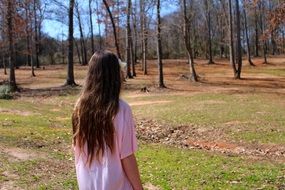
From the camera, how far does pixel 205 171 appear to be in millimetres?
9500

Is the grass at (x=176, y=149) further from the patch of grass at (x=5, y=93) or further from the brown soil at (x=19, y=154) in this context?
the patch of grass at (x=5, y=93)

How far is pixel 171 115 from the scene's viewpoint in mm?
20312

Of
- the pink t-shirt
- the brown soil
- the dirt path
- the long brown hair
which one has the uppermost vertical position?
the long brown hair

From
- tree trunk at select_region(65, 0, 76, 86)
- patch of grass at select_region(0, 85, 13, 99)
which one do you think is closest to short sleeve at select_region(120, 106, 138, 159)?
patch of grass at select_region(0, 85, 13, 99)

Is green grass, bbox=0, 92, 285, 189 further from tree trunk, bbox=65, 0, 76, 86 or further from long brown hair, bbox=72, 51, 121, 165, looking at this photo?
tree trunk, bbox=65, 0, 76, 86

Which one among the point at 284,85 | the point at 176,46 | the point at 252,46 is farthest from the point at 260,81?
the point at 252,46

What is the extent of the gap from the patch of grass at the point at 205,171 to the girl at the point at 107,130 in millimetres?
5204

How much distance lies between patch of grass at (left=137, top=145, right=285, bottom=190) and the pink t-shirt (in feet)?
17.1

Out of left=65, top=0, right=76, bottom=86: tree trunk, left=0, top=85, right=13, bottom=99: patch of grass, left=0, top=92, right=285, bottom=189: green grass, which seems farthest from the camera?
left=65, top=0, right=76, bottom=86: tree trunk

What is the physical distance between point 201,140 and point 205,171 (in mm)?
6074

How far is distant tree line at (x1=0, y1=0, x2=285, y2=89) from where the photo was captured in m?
32.8

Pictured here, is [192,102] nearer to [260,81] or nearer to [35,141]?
[35,141]

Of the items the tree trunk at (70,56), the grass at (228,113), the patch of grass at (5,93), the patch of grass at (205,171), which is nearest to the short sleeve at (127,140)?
the patch of grass at (205,171)

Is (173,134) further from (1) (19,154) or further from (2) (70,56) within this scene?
(2) (70,56)
